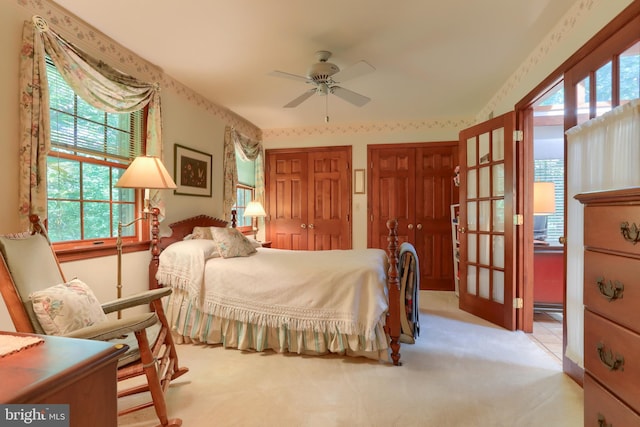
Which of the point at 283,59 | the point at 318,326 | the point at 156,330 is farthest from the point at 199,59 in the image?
the point at 318,326

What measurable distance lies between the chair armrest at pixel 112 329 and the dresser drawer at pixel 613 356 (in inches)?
70.7

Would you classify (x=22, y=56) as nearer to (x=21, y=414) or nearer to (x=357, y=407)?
(x=21, y=414)

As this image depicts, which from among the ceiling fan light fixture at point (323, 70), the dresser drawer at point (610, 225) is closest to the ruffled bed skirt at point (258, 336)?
the dresser drawer at point (610, 225)

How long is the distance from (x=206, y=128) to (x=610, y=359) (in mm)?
3966

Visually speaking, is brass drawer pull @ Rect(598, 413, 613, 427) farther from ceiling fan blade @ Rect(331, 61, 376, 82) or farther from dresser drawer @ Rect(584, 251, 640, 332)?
ceiling fan blade @ Rect(331, 61, 376, 82)

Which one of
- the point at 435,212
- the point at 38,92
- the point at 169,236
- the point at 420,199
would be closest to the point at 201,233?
the point at 169,236

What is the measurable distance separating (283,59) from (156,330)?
2407 mm

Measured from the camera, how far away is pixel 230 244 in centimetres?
292

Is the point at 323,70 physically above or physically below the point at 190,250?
above

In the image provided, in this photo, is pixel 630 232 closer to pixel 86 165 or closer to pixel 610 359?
pixel 610 359

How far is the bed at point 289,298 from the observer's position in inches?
91.4

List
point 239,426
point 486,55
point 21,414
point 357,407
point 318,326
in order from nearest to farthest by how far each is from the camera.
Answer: point 21,414
point 239,426
point 357,407
point 318,326
point 486,55

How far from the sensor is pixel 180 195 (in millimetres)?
3363

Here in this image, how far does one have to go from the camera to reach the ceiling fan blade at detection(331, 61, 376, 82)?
2.38 m
